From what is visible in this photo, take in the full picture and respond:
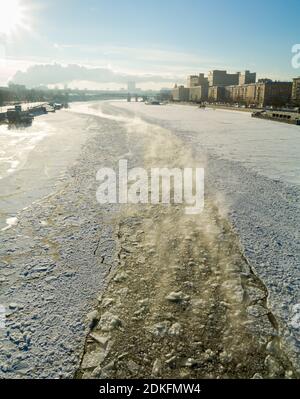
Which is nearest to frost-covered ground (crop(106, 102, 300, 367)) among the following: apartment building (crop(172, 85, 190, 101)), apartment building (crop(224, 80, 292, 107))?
apartment building (crop(224, 80, 292, 107))

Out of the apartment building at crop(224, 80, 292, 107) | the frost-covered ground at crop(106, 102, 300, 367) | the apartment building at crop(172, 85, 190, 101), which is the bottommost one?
the frost-covered ground at crop(106, 102, 300, 367)

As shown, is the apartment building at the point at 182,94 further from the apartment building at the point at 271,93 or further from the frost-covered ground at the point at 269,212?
the frost-covered ground at the point at 269,212

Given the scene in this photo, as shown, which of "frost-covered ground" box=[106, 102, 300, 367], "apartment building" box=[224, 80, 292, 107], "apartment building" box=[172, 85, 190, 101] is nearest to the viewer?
"frost-covered ground" box=[106, 102, 300, 367]

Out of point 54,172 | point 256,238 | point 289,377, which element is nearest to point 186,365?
point 289,377

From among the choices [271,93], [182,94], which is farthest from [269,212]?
[182,94]

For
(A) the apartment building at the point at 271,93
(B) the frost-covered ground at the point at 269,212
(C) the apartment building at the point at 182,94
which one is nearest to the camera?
(B) the frost-covered ground at the point at 269,212

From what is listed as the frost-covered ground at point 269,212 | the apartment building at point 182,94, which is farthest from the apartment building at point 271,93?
the frost-covered ground at point 269,212

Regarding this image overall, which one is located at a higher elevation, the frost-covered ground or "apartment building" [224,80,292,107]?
"apartment building" [224,80,292,107]

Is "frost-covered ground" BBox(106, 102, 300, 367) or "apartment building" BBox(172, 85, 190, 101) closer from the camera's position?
"frost-covered ground" BBox(106, 102, 300, 367)

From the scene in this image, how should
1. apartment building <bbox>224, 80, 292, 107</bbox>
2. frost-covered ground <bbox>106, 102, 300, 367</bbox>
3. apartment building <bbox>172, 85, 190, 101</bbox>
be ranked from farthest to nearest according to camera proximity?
apartment building <bbox>172, 85, 190, 101</bbox>, apartment building <bbox>224, 80, 292, 107</bbox>, frost-covered ground <bbox>106, 102, 300, 367</bbox>

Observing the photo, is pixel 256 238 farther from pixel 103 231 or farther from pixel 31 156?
pixel 31 156

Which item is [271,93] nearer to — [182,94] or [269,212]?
[182,94]

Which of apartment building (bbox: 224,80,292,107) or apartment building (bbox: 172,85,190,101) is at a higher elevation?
apartment building (bbox: 172,85,190,101)

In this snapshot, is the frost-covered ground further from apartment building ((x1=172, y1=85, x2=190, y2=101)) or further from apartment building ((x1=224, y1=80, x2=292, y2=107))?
apartment building ((x1=172, y1=85, x2=190, y2=101))
